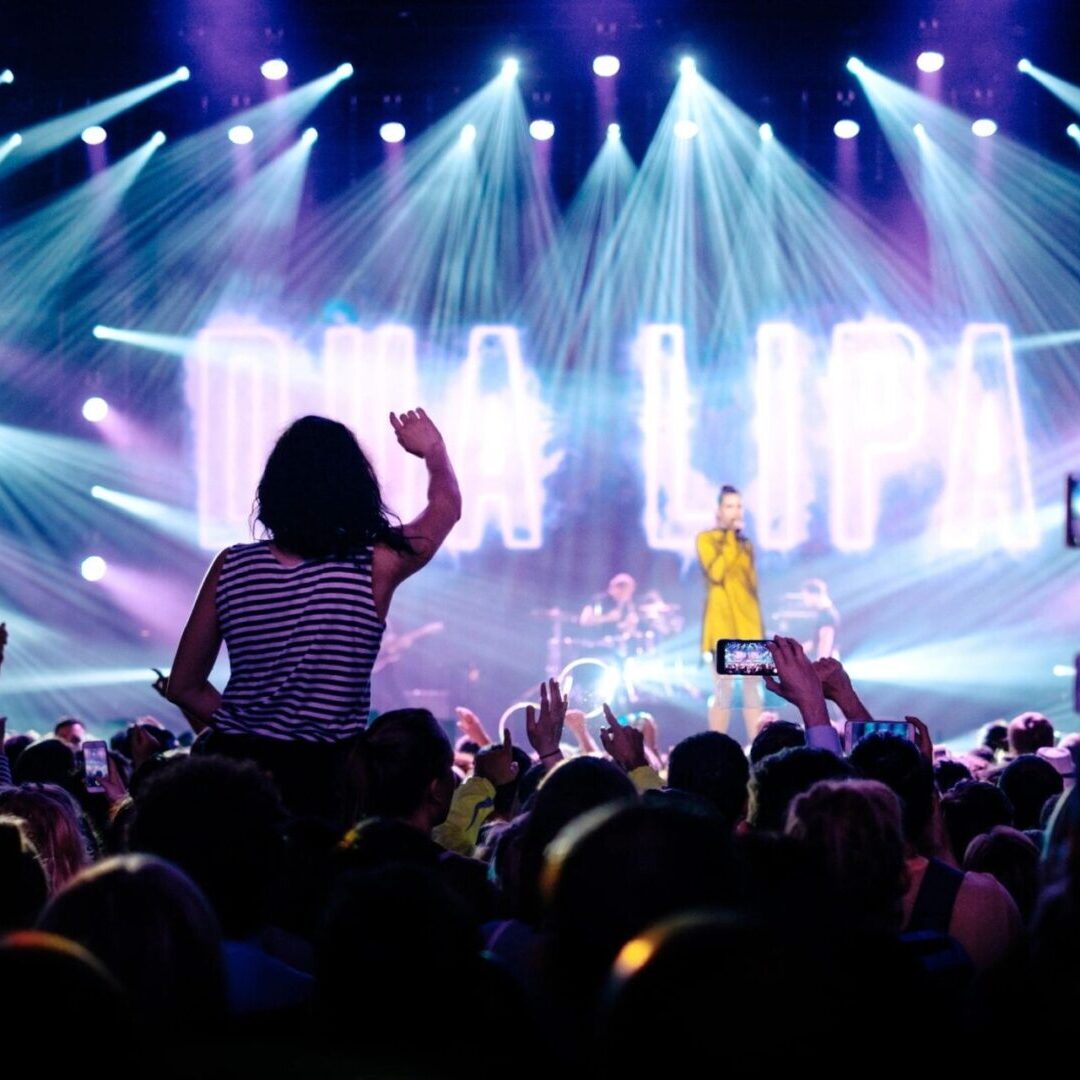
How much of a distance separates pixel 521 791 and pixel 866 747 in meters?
1.29

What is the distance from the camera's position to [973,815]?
13.2 ft

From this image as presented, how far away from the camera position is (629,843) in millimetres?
1463

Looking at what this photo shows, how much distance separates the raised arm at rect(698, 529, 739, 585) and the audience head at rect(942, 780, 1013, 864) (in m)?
8.59

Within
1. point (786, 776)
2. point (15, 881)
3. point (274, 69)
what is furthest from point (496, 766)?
point (274, 69)

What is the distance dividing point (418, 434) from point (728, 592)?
943 cm

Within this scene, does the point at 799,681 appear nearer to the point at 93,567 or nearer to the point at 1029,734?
the point at 1029,734

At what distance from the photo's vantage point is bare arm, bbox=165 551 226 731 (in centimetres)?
336

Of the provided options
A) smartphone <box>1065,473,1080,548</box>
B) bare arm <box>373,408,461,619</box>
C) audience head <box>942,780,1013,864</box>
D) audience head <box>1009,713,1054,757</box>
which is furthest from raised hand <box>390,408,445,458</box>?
audience head <box>1009,713,1054,757</box>

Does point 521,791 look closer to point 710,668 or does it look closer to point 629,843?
point 629,843

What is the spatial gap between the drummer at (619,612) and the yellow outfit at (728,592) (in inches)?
73.4

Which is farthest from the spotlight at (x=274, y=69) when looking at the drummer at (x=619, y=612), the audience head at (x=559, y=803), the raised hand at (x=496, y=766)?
the audience head at (x=559, y=803)

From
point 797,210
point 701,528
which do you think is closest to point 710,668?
point 701,528

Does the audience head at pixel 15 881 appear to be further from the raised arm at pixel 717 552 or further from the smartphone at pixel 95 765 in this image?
the raised arm at pixel 717 552

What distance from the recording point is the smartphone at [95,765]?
15.9ft
